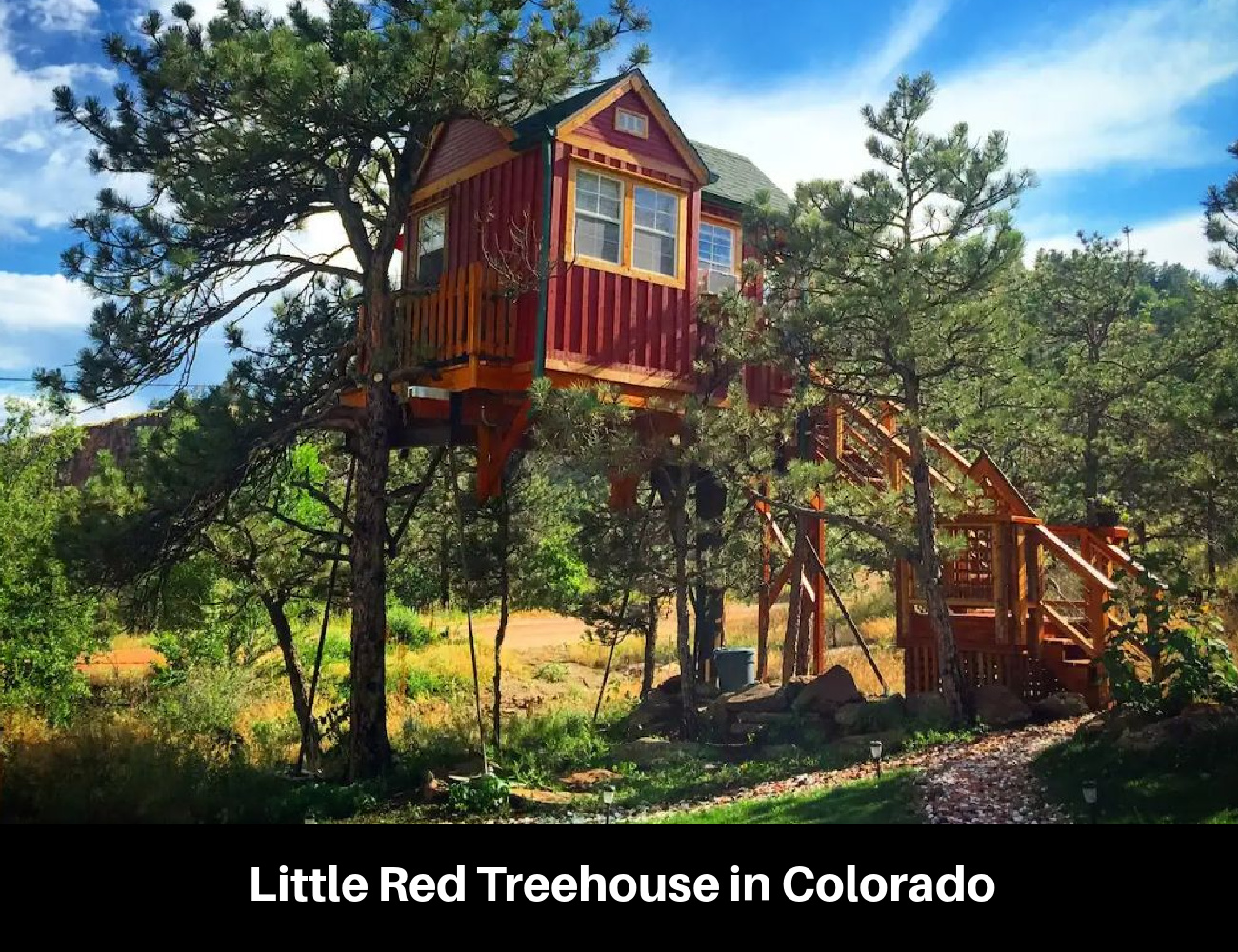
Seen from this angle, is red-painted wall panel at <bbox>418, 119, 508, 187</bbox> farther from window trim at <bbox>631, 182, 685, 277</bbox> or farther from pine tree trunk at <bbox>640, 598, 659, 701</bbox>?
pine tree trunk at <bbox>640, 598, 659, 701</bbox>

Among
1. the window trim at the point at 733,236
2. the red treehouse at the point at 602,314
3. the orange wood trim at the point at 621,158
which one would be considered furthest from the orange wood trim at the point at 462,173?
the window trim at the point at 733,236

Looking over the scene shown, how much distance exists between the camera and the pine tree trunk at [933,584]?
40.7ft

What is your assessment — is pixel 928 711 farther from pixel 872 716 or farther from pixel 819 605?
pixel 819 605

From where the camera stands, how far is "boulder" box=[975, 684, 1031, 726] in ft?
40.1

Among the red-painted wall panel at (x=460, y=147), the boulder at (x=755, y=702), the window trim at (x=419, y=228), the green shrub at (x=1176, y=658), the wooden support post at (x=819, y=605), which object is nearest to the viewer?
the green shrub at (x=1176, y=658)

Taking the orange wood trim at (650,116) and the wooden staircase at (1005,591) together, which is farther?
A: the wooden staircase at (1005,591)

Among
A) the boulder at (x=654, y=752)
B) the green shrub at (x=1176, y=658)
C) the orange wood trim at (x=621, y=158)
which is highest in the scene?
the orange wood trim at (x=621, y=158)

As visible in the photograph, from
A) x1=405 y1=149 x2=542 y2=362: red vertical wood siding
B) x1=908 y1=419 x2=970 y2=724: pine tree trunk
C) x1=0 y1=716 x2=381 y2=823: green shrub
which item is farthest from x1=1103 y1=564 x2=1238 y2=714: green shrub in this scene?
x1=0 y1=716 x2=381 y2=823: green shrub

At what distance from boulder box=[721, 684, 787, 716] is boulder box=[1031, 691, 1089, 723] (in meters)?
3.45

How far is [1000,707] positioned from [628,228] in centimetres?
768

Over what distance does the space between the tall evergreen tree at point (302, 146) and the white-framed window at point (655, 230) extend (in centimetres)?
181

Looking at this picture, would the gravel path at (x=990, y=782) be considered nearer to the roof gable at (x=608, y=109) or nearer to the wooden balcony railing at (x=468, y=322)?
the wooden balcony railing at (x=468, y=322)

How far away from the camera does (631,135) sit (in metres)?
12.9

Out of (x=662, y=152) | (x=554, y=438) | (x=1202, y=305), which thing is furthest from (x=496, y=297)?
(x=1202, y=305)
